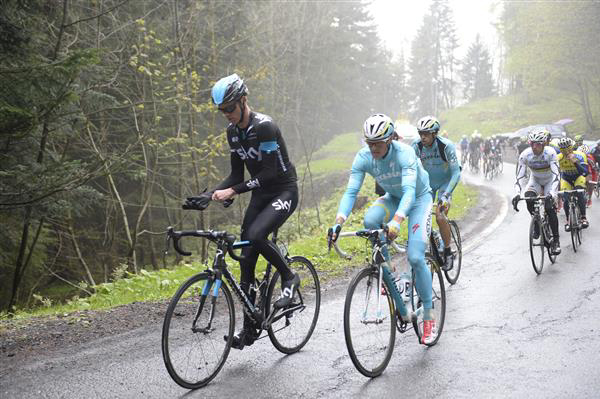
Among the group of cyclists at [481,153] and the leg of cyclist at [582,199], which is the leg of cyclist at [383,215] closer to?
the leg of cyclist at [582,199]

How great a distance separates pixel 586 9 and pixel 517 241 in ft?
128

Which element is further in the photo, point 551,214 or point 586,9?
point 586,9

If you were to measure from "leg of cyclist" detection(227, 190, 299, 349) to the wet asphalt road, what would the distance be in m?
0.39

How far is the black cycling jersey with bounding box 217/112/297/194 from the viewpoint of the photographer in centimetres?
524

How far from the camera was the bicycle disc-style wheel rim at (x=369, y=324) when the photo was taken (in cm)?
493

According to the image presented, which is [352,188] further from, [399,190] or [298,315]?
[298,315]

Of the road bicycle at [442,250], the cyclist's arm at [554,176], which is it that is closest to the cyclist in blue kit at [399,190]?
the road bicycle at [442,250]

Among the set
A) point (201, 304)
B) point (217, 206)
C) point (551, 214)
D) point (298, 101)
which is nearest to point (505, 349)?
point (201, 304)

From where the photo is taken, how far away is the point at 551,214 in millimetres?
9930

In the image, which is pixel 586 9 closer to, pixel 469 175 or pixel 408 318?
pixel 469 175

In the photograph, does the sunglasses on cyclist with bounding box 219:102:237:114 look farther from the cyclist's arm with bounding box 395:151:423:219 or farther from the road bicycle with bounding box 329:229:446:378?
the cyclist's arm with bounding box 395:151:423:219

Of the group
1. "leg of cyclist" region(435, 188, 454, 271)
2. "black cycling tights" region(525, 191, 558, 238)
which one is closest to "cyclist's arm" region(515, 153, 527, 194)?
"black cycling tights" region(525, 191, 558, 238)

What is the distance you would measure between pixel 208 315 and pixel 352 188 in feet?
6.15

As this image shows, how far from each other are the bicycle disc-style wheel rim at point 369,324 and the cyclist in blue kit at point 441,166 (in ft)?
11.4
